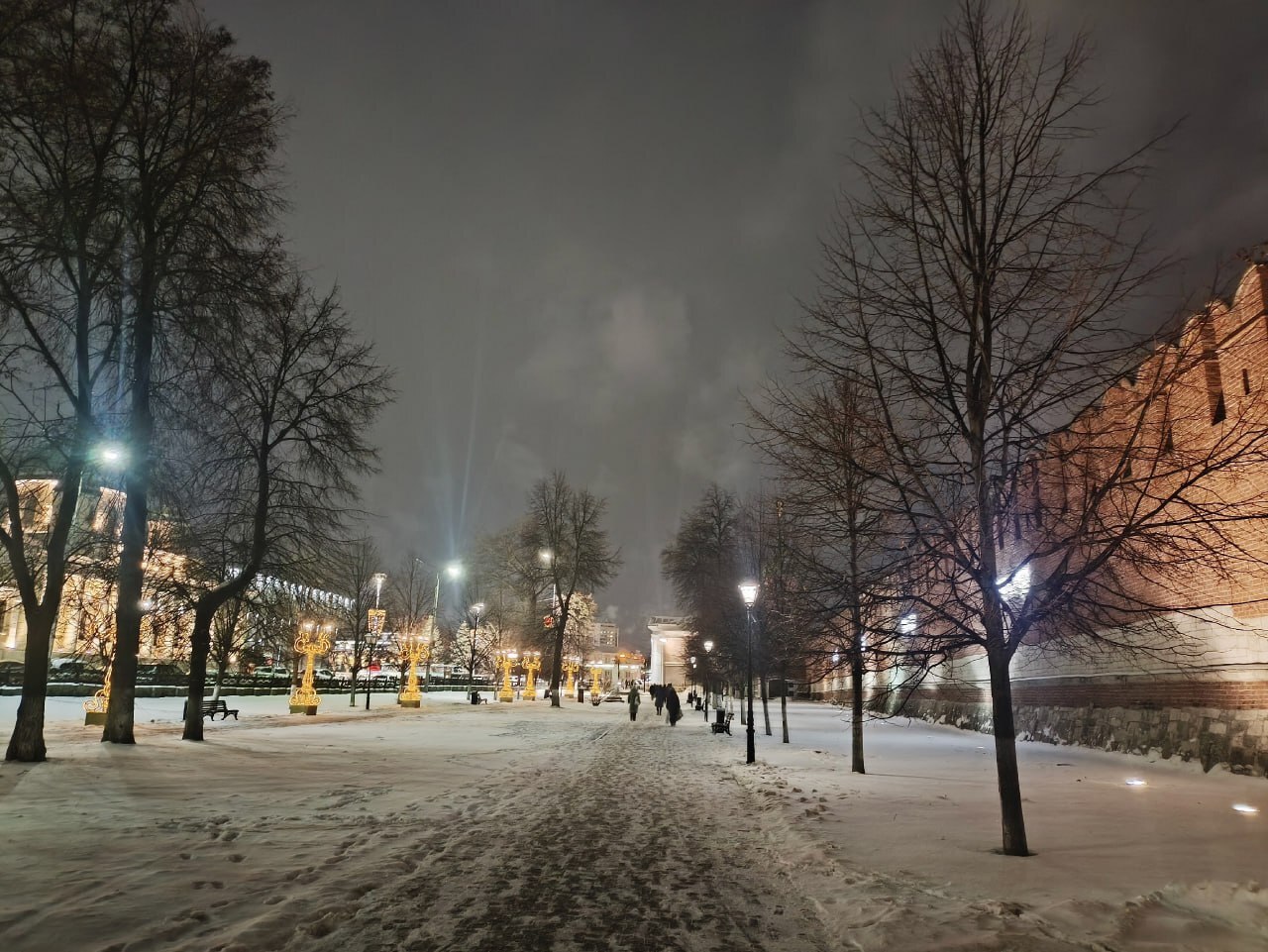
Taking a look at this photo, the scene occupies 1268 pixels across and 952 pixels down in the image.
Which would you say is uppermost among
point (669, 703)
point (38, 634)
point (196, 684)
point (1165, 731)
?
point (38, 634)

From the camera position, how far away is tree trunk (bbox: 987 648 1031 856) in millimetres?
7488

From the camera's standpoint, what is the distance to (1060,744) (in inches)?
763

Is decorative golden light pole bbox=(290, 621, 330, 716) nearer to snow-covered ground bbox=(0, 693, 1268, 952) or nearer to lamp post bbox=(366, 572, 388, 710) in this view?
lamp post bbox=(366, 572, 388, 710)

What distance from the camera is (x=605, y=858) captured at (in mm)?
7680

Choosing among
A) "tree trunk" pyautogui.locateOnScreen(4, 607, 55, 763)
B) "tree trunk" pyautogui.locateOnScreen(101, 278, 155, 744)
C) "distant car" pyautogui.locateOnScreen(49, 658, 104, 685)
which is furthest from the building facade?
"distant car" pyautogui.locateOnScreen(49, 658, 104, 685)

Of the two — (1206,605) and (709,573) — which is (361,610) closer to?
(709,573)

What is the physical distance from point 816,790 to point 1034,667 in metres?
12.5

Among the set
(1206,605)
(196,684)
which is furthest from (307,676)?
(1206,605)

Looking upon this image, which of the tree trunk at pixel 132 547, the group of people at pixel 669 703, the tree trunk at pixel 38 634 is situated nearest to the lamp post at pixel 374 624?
the group of people at pixel 669 703

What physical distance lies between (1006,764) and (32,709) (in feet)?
48.5

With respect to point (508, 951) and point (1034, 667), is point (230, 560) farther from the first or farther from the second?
point (1034, 667)

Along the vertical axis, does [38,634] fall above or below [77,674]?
above

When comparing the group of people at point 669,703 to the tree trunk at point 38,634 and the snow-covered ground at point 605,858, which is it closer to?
the snow-covered ground at point 605,858

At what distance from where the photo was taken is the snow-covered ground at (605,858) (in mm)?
5211
